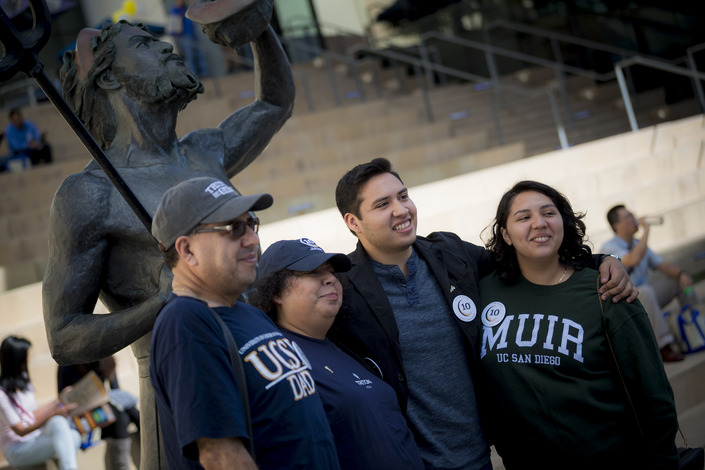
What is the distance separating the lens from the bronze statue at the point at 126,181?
1.93 meters

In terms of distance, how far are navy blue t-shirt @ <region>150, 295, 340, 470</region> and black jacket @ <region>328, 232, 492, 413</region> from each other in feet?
2.13

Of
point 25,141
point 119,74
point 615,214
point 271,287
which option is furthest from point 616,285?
point 25,141

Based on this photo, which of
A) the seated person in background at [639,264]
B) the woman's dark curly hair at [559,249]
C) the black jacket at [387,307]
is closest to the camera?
the black jacket at [387,307]

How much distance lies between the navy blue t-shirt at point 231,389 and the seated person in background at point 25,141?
9172mm

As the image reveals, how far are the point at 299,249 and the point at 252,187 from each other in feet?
22.1

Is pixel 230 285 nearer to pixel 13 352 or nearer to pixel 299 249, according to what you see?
pixel 299 249

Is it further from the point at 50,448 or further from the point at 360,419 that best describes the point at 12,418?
the point at 360,419

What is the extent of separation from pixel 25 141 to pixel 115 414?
6.27 meters

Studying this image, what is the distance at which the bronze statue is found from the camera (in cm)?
193

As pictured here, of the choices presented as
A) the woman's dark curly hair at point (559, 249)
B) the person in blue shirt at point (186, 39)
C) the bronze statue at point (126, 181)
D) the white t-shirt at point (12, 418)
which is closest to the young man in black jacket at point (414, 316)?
the woman's dark curly hair at point (559, 249)

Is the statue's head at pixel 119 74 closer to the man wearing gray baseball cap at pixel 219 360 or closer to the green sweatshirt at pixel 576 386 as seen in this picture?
the man wearing gray baseball cap at pixel 219 360

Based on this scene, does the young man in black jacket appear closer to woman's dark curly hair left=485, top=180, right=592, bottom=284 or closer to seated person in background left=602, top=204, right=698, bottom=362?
woman's dark curly hair left=485, top=180, right=592, bottom=284

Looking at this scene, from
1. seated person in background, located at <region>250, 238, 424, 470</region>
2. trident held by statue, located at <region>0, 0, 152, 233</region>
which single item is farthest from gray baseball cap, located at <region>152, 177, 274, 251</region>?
seated person in background, located at <region>250, 238, 424, 470</region>

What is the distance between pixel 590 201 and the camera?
7.71 m
